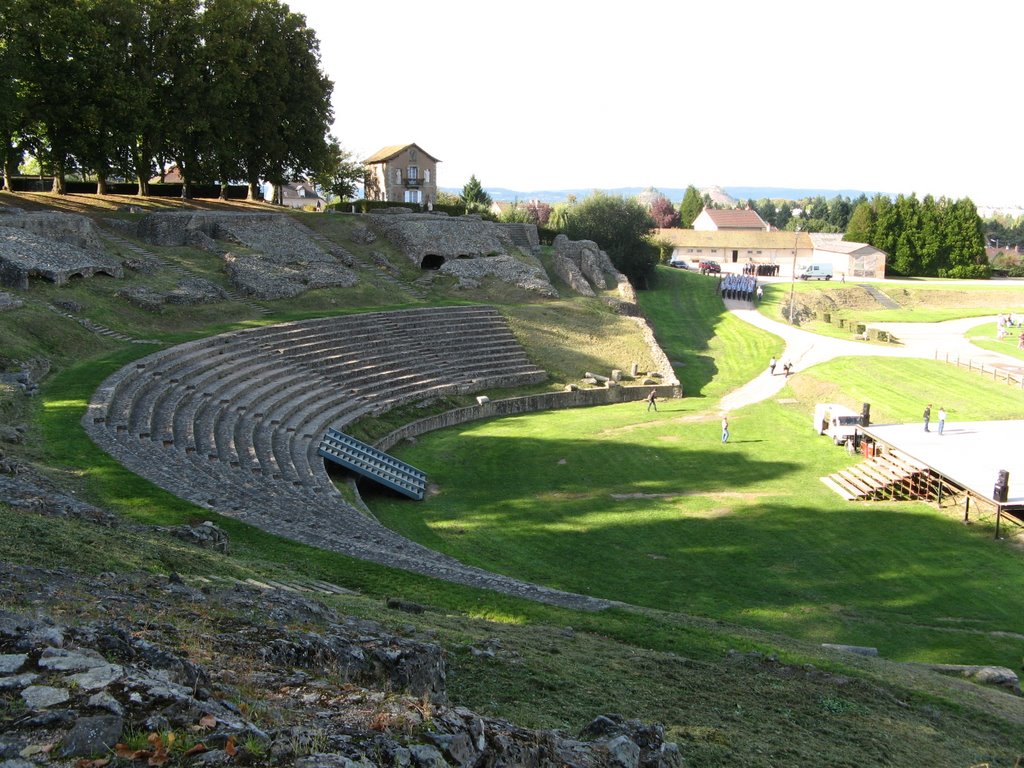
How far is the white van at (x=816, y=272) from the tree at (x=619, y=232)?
1860 centimetres

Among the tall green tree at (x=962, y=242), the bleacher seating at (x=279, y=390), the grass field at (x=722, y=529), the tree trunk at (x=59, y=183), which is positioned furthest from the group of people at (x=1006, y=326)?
the tree trunk at (x=59, y=183)

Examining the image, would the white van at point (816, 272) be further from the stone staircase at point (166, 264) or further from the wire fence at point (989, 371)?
the stone staircase at point (166, 264)

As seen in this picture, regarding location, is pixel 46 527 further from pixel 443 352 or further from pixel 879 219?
pixel 879 219

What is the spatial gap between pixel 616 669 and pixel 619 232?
54.8 meters

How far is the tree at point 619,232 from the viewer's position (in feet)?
210

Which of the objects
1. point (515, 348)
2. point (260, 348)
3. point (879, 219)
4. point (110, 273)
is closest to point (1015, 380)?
point (515, 348)

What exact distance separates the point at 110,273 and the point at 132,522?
24567 mm

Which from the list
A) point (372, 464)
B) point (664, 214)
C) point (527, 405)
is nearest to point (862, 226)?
point (664, 214)

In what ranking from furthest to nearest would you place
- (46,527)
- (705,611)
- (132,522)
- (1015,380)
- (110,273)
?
(1015,380) < (110,273) < (705,611) < (132,522) < (46,527)

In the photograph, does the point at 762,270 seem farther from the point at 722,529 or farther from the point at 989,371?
the point at 722,529

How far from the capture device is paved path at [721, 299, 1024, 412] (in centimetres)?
4108

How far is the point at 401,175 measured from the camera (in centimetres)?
7088

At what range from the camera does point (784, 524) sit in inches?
910

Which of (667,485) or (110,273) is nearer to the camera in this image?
(667,485)
